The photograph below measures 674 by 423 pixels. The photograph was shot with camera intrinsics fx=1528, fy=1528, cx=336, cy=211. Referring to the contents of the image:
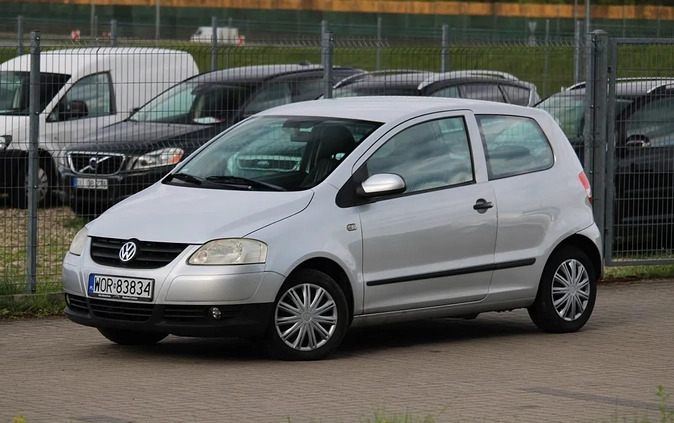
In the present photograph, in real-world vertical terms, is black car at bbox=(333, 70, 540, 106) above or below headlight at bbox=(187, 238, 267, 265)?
above

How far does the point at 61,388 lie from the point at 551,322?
3740 millimetres

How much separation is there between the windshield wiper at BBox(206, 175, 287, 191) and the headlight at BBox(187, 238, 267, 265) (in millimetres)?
685

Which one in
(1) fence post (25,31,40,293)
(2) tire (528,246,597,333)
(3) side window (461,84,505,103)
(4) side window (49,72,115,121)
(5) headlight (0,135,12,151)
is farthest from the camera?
(3) side window (461,84,505,103)

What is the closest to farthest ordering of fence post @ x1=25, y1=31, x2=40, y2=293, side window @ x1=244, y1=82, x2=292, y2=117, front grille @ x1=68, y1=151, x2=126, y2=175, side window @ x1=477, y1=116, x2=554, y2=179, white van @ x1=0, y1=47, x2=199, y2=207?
side window @ x1=477, y1=116, x2=554, y2=179 < fence post @ x1=25, y1=31, x2=40, y2=293 < white van @ x1=0, y1=47, x2=199, y2=207 < front grille @ x1=68, y1=151, x2=126, y2=175 < side window @ x1=244, y1=82, x2=292, y2=117

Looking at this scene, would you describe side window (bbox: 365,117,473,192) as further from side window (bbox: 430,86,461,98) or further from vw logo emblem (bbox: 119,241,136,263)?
side window (bbox: 430,86,461,98)

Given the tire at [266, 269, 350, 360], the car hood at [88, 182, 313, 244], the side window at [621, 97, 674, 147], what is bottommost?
the tire at [266, 269, 350, 360]

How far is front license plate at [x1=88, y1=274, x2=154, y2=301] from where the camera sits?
9.06 meters

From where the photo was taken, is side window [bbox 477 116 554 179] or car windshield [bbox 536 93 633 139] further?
car windshield [bbox 536 93 633 139]

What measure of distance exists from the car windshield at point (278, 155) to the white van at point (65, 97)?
229cm

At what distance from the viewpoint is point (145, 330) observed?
918 centimetres

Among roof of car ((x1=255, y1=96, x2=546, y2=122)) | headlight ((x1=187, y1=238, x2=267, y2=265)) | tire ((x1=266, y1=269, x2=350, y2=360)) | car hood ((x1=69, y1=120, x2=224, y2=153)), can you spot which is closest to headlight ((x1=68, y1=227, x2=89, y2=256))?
headlight ((x1=187, y1=238, x2=267, y2=265))

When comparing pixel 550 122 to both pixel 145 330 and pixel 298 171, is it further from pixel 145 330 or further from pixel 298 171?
pixel 145 330

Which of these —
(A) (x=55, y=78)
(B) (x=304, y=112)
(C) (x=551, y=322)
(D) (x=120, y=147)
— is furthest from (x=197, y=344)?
(A) (x=55, y=78)

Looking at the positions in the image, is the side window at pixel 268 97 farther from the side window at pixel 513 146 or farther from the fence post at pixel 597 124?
the side window at pixel 513 146
